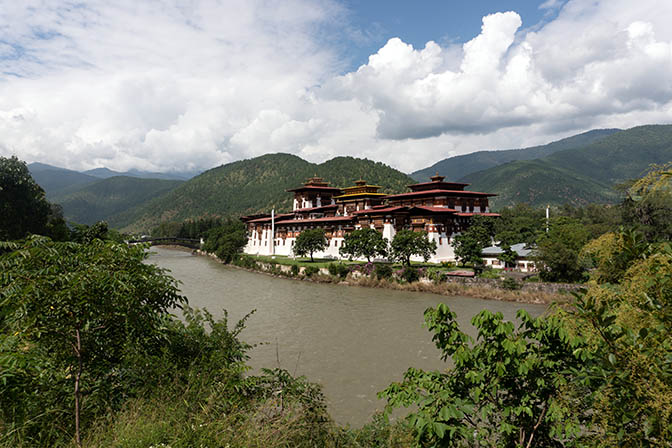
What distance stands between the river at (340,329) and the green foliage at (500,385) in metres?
4.06

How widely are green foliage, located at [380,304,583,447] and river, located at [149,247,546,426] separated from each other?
4058 millimetres

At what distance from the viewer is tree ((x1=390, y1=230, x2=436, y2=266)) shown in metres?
33.8

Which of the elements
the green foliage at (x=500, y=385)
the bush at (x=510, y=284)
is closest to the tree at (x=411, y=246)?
the bush at (x=510, y=284)

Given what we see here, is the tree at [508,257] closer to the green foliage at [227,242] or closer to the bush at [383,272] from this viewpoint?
the bush at [383,272]

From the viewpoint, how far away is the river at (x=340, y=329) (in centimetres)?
1173

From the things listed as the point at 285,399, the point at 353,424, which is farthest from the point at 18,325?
the point at 353,424

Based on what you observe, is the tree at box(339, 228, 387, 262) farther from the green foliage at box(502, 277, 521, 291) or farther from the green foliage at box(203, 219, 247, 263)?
the green foliage at box(203, 219, 247, 263)

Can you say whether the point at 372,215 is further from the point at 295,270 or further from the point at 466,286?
the point at 466,286

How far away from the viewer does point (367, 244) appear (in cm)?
3647

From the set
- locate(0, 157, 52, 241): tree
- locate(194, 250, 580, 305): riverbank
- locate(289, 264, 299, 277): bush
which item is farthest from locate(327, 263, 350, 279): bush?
locate(0, 157, 52, 241): tree


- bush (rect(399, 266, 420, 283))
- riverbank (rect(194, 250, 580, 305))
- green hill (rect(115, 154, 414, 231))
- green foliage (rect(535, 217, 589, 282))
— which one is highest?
green hill (rect(115, 154, 414, 231))

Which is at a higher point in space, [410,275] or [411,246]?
[411,246]

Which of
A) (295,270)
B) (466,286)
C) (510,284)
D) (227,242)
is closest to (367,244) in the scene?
(295,270)

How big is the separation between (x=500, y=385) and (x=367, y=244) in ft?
108
